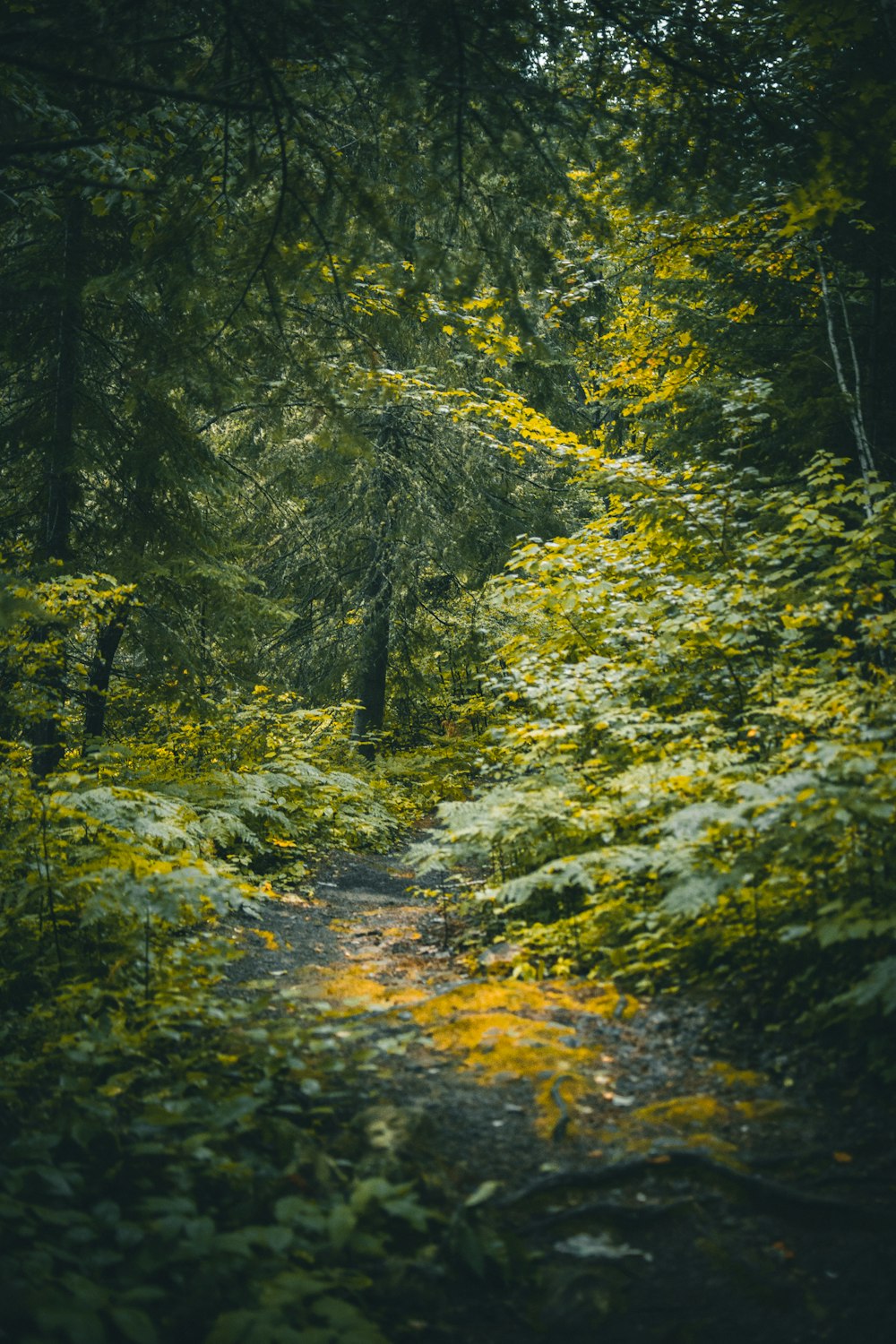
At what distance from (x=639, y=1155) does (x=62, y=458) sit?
7978mm

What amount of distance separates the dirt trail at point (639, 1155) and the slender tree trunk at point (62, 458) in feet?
16.6

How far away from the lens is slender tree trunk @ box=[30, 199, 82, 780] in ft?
27.0

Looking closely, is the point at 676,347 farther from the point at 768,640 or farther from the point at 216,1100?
the point at 216,1100

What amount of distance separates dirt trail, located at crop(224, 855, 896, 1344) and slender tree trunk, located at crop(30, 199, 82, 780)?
16.6ft

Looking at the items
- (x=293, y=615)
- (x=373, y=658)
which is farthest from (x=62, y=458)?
(x=373, y=658)

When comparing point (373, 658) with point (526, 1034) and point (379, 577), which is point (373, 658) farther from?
point (526, 1034)

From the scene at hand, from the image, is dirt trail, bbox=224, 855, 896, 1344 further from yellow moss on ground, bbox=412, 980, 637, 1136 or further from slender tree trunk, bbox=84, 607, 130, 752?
slender tree trunk, bbox=84, 607, 130, 752

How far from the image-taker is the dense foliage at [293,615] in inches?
120

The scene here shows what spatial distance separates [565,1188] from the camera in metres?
2.93

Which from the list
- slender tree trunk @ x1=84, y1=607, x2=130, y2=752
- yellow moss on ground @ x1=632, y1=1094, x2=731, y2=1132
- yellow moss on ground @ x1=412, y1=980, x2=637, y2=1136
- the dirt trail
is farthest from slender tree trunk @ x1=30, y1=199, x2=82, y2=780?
yellow moss on ground @ x1=632, y1=1094, x2=731, y2=1132

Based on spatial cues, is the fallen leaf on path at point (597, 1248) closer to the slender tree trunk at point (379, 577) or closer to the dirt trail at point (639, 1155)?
the dirt trail at point (639, 1155)

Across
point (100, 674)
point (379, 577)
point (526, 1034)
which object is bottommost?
point (526, 1034)

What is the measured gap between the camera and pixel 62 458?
8344mm

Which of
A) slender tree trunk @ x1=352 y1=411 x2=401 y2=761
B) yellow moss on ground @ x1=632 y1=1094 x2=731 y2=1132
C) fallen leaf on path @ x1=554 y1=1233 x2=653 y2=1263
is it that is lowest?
fallen leaf on path @ x1=554 y1=1233 x2=653 y2=1263
